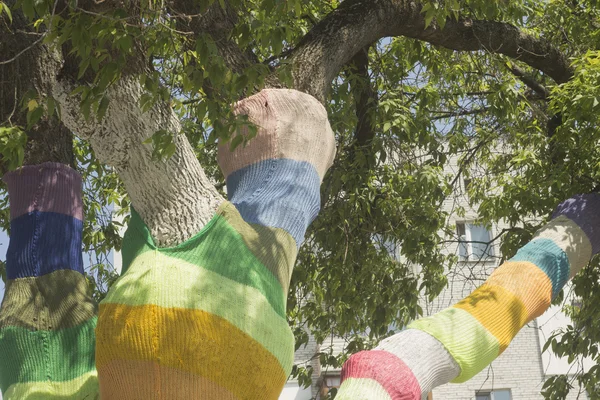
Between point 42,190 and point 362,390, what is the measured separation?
2340 mm

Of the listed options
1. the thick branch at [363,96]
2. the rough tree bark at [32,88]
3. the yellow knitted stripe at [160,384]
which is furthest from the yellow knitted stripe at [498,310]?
the thick branch at [363,96]

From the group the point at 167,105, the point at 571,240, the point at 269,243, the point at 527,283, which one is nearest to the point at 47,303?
the point at 167,105

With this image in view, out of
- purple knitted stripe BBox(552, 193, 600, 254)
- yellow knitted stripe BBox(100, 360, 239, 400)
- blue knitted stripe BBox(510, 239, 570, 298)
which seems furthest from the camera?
purple knitted stripe BBox(552, 193, 600, 254)

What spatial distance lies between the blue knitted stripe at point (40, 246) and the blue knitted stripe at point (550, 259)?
2868 mm

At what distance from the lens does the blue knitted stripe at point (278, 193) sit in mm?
4984

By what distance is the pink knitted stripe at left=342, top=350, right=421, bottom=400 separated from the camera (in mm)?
4785

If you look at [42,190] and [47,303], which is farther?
[42,190]

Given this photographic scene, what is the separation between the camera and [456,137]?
1009 centimetres

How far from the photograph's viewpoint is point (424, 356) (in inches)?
199

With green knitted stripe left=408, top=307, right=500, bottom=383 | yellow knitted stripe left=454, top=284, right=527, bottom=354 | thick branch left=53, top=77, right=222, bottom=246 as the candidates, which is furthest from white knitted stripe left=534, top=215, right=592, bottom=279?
thick branch left=53, top=77, right=222, bottom=246

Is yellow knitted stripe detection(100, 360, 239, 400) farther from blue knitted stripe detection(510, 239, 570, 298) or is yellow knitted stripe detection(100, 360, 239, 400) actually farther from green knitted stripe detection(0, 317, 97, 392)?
blue knitted stripe detection(510, 239, 570, 298)

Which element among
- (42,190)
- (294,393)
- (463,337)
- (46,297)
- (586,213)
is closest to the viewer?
(463,337)

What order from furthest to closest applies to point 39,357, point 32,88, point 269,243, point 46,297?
1. point 32,88
2. point 46,297
3. point 39,357
4. point 269,243

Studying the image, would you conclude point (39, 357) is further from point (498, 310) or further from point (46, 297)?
point (498, 310)
